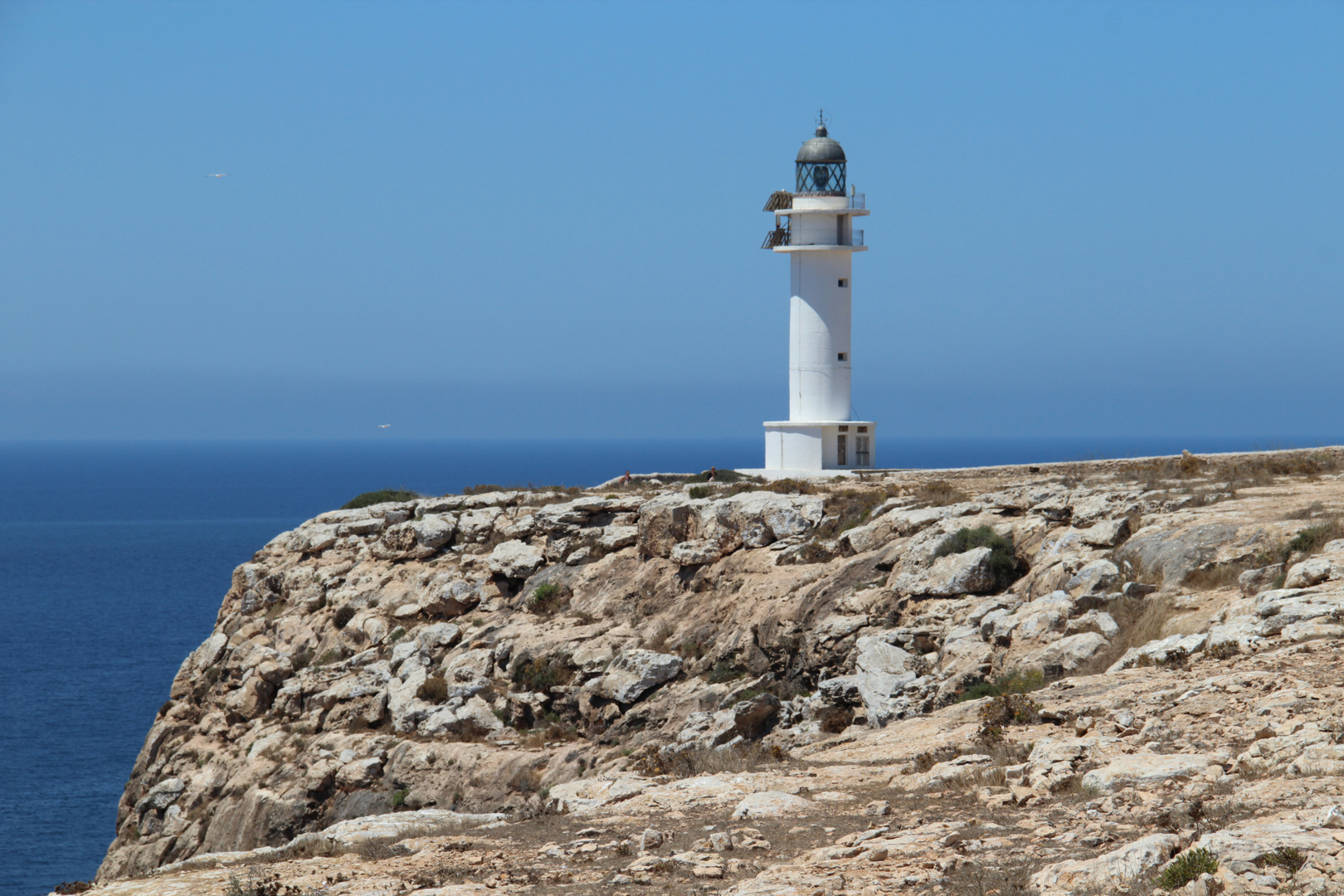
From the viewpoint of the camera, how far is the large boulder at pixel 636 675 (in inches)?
899

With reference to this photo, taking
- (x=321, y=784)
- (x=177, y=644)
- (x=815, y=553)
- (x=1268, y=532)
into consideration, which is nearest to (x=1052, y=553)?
(x=1268, y=532)

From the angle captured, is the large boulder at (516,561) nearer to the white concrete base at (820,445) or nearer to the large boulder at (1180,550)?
the white concrete base at (820,445)

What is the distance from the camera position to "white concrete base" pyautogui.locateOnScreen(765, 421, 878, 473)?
36.8m

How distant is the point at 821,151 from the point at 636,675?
2122cm

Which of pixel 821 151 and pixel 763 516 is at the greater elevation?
pixel 821 151

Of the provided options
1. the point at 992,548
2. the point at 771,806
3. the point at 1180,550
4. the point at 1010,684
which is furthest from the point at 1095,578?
the point at 771,806

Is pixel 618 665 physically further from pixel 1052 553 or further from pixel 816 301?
pixel 816 301

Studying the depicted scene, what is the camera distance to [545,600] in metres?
27.2

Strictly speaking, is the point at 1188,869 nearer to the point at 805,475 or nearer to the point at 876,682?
the point at 876,682

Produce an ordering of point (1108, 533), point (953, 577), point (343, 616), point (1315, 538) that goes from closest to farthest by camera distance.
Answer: point (1315, 538)
point (1108, 533)
point (953, 577)
point (343, 616)

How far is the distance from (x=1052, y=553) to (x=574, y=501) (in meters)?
13.6

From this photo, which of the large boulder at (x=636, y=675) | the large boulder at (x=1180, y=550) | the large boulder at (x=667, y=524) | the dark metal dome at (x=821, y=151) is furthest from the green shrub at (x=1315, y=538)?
the dark metal dome at (x=821, y=151)

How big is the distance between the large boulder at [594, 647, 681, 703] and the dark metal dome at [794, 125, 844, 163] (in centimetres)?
2024

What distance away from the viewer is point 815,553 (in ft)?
78.0
